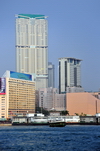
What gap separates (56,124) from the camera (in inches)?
6491

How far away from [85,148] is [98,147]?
8.98ft

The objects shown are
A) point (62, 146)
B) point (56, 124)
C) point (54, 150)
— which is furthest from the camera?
point (56, 124)

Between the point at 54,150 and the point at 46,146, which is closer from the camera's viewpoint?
the point at 54,150

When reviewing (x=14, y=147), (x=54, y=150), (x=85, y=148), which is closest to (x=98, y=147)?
(x=85, y=148)

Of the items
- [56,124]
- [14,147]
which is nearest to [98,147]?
[14,147]

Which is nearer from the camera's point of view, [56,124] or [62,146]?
[62,146]

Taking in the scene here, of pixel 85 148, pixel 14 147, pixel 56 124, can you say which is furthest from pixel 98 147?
pixel 56 124

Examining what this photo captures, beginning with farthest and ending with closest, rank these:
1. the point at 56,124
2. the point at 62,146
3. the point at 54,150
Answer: the point at 56,124 < the point at 62,146 < the point at 54,150

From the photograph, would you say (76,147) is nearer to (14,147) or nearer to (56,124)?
(14,147)

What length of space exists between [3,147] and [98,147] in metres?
15.1

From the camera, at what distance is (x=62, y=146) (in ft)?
243

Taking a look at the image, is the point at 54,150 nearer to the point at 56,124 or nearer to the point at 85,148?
the point at 85,148

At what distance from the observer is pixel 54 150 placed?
68312mm

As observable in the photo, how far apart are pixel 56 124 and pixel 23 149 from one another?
95557 mm
